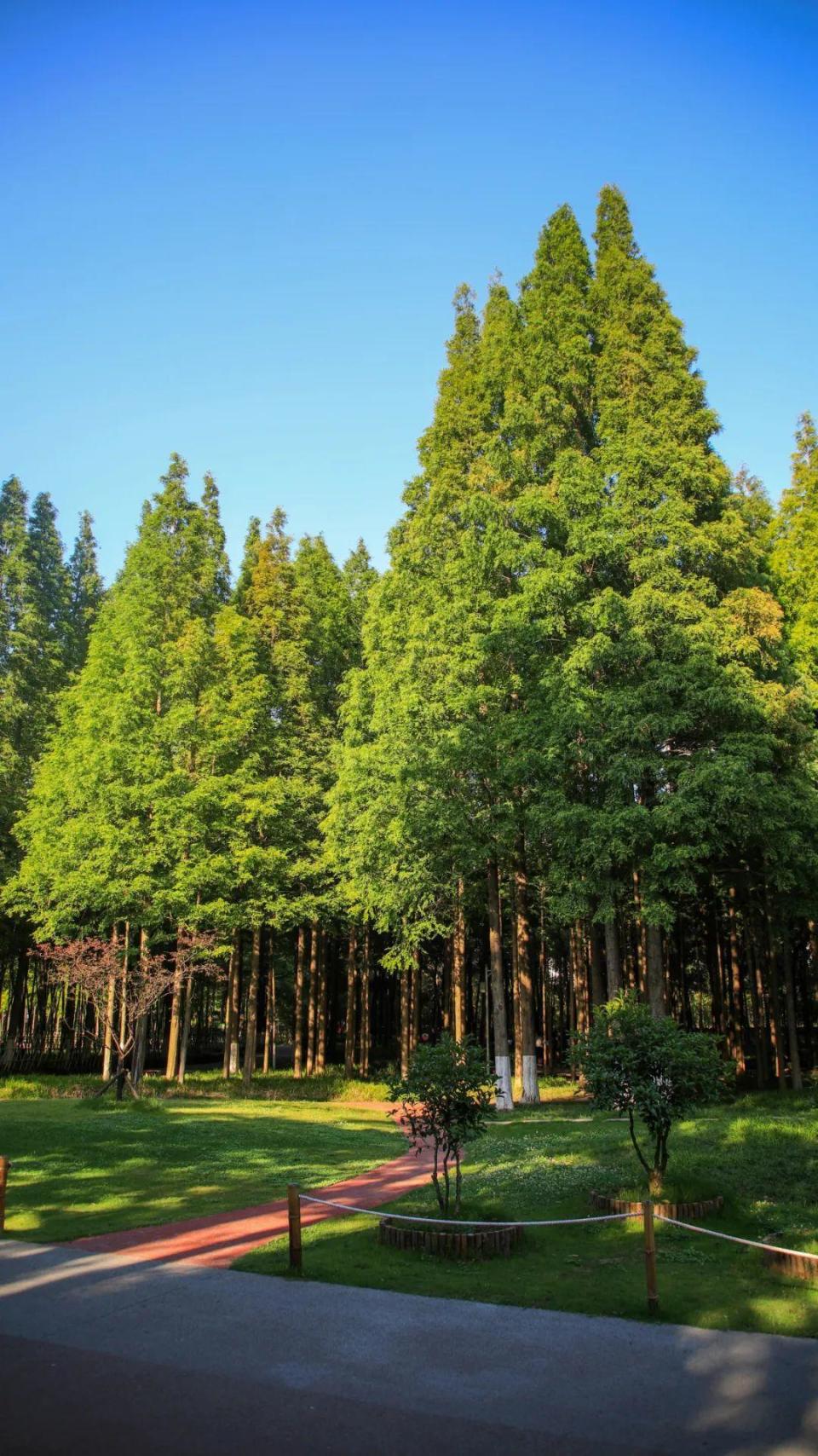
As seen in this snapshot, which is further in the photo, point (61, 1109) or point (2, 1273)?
point (61, 1109)

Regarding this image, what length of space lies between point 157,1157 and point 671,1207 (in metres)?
8.27

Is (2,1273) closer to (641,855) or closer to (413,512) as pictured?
(641,855)

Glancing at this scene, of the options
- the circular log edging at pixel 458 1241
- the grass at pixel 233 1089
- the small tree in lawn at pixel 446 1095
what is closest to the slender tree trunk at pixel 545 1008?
the grass at pixel 233 1089

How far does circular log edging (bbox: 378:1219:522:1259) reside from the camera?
8023 millimetres

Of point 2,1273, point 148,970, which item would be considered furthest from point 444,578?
point 2,1273

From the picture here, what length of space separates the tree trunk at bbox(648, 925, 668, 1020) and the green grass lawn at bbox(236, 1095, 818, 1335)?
3.32 m

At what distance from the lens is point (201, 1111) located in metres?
19.7

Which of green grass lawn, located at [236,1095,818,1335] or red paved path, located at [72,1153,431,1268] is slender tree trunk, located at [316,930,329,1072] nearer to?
green grass lawn, located at [236,1095,818,1335]

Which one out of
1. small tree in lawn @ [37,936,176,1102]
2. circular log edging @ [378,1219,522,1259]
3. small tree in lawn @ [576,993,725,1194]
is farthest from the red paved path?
small tree in lawn @ [37,936,176,1102]

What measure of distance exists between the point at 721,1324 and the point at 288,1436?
3142 mm

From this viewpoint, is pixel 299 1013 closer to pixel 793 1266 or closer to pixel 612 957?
pixel 612 957

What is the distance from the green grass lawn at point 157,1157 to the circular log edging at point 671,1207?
13.6 ft

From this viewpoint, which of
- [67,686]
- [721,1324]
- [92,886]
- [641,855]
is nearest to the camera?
[721,1324]

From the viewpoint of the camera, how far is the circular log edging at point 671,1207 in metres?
8.86
